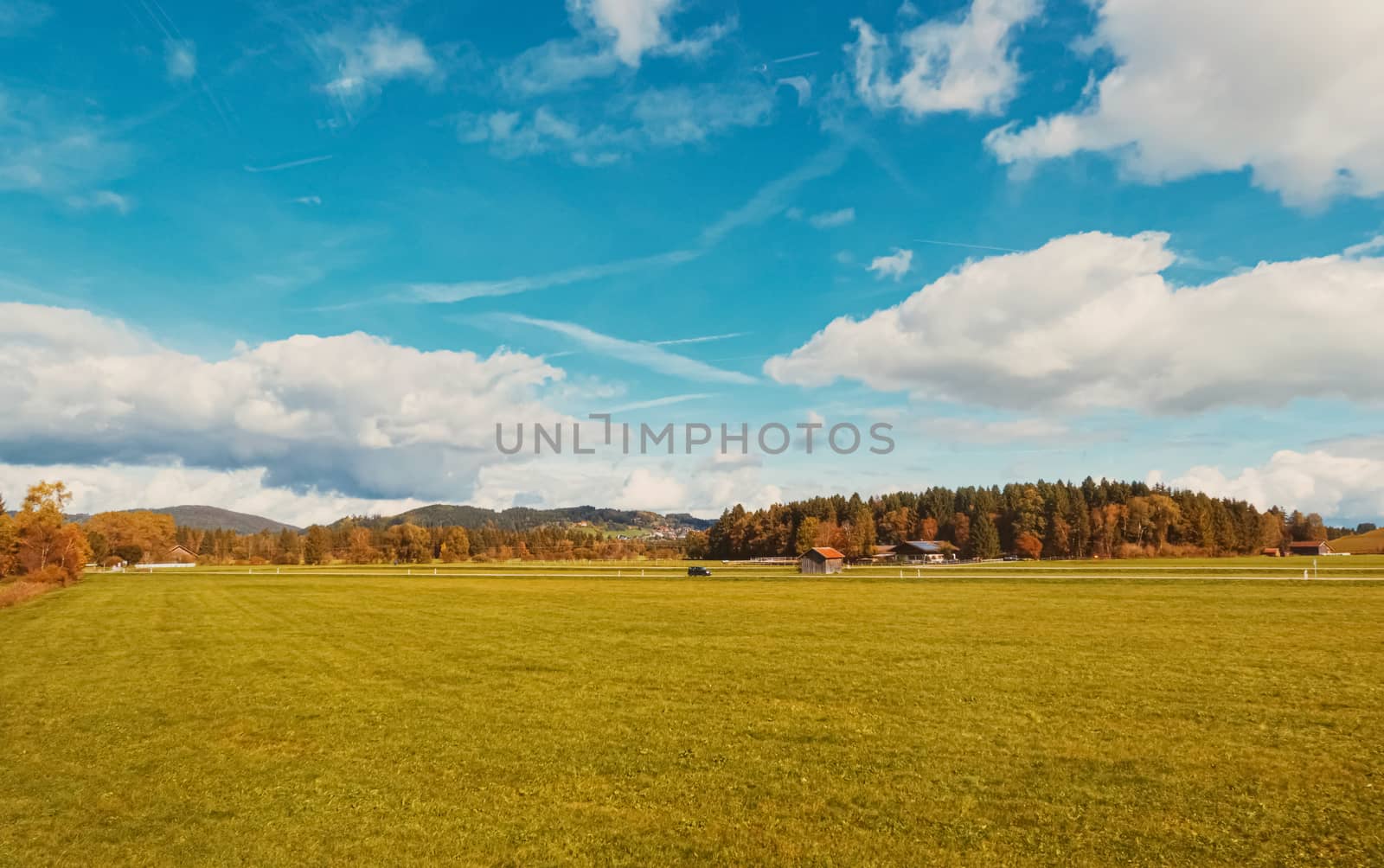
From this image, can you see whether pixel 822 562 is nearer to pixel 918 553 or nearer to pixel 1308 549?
pixel 918 553

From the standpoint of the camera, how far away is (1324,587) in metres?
44.9

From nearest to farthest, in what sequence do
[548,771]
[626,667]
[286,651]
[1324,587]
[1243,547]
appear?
[548,771] → [626,667] → [286,651] → [1324,587] → [1243,547]

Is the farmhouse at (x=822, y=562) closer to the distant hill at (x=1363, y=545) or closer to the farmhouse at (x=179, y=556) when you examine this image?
the distant hill at (x=1363, y=545)

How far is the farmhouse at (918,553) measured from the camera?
133 m

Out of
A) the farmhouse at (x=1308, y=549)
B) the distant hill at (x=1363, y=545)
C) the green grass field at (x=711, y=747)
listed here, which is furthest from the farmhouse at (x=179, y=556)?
the distant hill at (x=1363, y=545)

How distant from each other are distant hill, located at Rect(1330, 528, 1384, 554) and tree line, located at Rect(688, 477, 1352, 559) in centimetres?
1131

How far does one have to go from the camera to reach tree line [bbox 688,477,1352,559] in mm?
148500

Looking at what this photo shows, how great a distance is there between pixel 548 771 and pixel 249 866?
4395mm

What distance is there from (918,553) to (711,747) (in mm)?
131695

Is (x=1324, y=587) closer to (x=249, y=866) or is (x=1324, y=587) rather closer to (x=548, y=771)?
(x=548, y=771)

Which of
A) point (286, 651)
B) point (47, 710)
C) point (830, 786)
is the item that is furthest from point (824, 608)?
point (47, 710)

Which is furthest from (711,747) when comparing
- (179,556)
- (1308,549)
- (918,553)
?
(179,556)

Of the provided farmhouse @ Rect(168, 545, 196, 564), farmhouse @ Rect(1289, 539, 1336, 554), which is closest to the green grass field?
farmhouse @ Rect(1289, 539, 1336, 554)

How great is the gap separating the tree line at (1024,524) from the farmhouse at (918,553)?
11.3 meters
